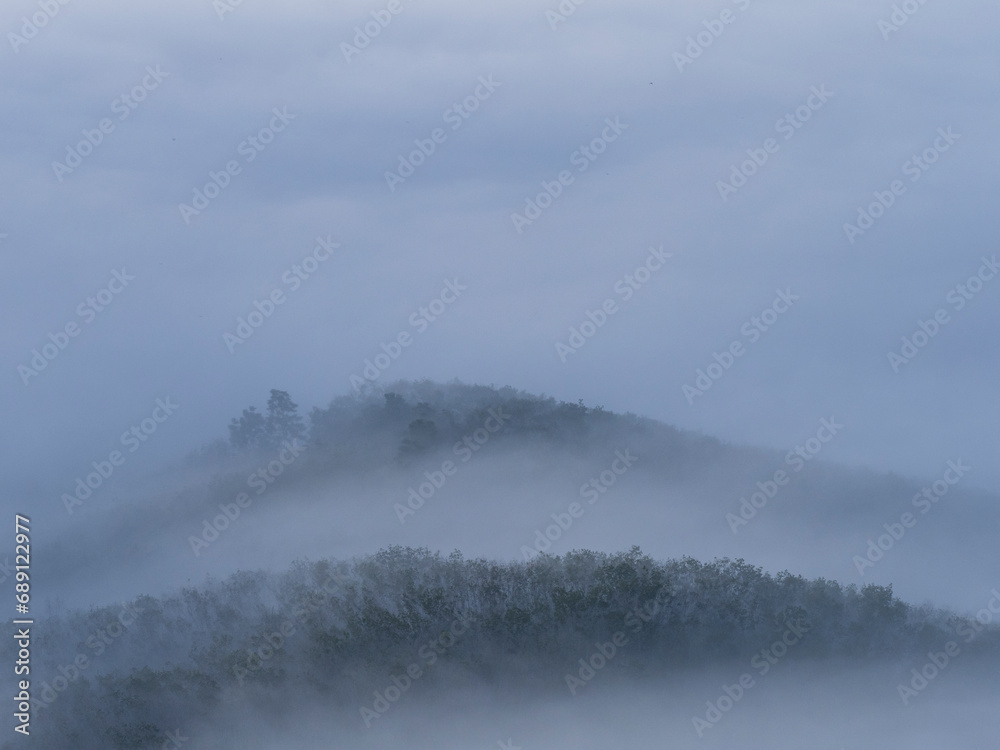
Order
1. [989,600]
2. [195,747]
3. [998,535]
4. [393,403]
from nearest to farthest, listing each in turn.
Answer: [195,747], [989,600], [393,403], [998,535]

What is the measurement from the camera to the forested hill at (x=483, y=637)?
2462 cm

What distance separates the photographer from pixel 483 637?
83.1 feet

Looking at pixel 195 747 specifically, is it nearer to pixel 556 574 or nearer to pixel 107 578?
pixel 556 574

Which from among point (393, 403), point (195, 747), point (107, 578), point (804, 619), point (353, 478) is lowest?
point (195, 747)

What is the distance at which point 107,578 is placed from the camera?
165ft

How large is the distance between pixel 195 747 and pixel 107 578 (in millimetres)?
29241

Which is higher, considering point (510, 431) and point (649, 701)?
point (510, 431)

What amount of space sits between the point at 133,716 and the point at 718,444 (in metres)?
43.7

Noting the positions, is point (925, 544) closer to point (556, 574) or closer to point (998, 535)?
point (998, 535)

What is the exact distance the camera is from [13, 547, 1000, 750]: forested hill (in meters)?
24.6

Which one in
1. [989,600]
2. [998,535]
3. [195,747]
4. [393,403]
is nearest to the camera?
[195,747]

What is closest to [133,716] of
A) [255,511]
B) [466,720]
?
[466,720]

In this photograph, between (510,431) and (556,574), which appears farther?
(510,431)

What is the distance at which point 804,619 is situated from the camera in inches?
1021
